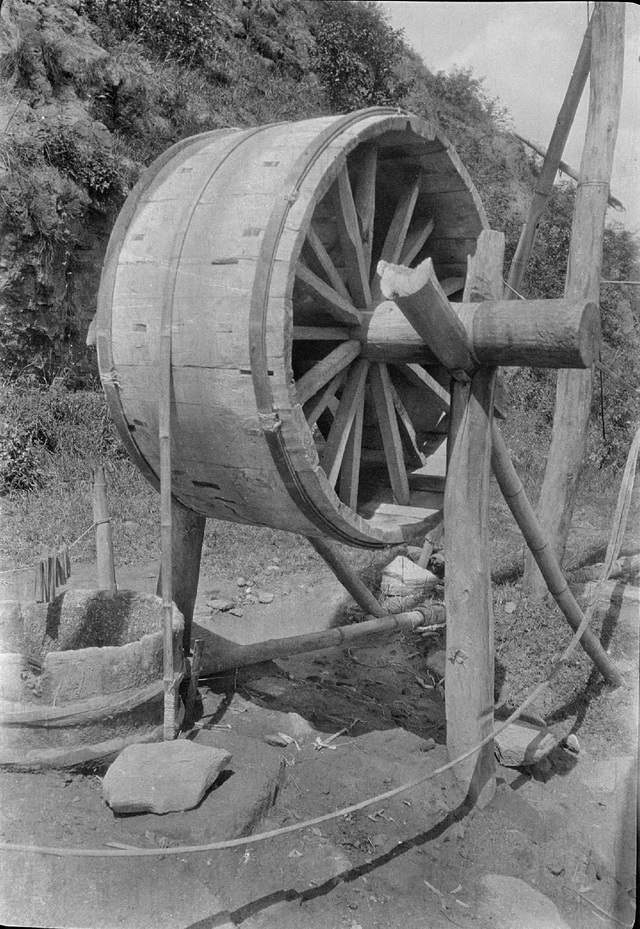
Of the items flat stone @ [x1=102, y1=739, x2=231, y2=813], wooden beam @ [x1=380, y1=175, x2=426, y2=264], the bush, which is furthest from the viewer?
the bush

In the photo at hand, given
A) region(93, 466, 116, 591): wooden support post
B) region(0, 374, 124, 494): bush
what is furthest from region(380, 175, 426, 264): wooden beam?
region(0, 374, 124, 494): bush

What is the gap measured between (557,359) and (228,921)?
233cm

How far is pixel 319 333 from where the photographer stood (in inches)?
137

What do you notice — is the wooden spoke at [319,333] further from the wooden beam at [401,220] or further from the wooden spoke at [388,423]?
the wooden beam at [401,220]

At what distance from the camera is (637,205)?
12.4 ft

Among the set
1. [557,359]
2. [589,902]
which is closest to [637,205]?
[557,359]

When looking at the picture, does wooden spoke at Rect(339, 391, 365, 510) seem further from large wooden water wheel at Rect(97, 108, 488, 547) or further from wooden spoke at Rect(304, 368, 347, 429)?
wooden spoke at Rect(304, 368, 347, 429)

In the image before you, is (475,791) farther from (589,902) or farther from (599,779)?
(599,779)

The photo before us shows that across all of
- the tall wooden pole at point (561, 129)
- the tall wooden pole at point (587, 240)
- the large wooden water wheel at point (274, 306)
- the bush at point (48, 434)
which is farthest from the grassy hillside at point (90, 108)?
the large wooden water wheel at point (274, 306)

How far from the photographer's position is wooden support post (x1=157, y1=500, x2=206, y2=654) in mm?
4082

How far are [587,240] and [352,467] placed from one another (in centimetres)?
317

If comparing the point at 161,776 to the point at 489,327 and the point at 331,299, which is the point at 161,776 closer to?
the point at 331,299

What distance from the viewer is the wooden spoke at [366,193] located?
3.49m

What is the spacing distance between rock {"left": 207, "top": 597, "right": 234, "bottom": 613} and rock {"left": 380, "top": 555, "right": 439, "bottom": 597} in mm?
1343
